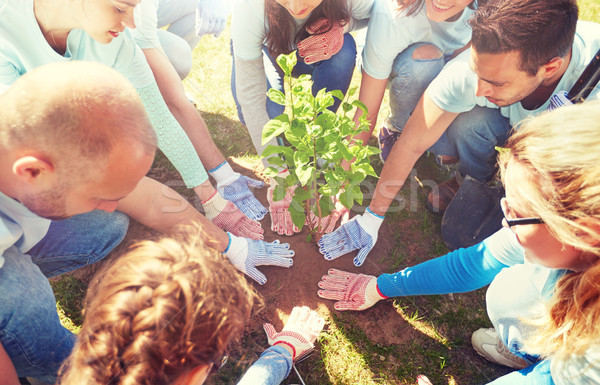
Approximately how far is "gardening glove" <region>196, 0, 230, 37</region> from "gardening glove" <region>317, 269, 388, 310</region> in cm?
200

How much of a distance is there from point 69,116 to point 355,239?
1636 mm

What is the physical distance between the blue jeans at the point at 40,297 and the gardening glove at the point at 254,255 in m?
0.70

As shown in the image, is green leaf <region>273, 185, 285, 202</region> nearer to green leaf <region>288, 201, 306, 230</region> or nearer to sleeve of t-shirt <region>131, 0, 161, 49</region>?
green leaf <region>288, 201, 306, 230</region>

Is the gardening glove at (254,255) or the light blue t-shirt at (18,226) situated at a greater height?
the light blue t-shirt at (18,226)

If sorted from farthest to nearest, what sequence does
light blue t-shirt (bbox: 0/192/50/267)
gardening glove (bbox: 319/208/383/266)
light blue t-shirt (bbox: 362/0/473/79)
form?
gardening glove (bbox: 319/208/383/266) → light blue t-shirt (bbox: 362/0/473/79) → light blue t-shirt (bbox: 0/192/50/267)

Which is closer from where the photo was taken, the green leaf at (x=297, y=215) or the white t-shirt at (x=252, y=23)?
the green leaf at (x=297, y=215)

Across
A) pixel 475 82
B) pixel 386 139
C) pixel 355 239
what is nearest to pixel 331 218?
pixel 355 239

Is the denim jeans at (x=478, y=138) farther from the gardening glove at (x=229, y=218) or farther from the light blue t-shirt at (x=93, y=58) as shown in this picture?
→ the light blue t-shirt at (x=93, y=58)

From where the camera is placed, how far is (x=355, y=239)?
2.28m

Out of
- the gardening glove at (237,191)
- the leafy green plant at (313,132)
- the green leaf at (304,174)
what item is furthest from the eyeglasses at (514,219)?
the gardening glove at (237,191)

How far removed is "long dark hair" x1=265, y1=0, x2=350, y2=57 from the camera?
1962 mm

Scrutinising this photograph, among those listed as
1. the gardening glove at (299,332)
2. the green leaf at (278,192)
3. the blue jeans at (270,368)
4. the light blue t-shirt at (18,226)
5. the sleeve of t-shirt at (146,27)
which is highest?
the sleeve of t-shirt at (146,27)

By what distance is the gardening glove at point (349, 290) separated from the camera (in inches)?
80.7

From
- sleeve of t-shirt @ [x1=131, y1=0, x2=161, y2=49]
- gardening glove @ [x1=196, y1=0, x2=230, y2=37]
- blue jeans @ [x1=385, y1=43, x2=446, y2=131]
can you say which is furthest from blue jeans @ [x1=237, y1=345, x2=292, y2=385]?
gardening glove @ [x1=196, y1=0, x2=230, y2=37]
